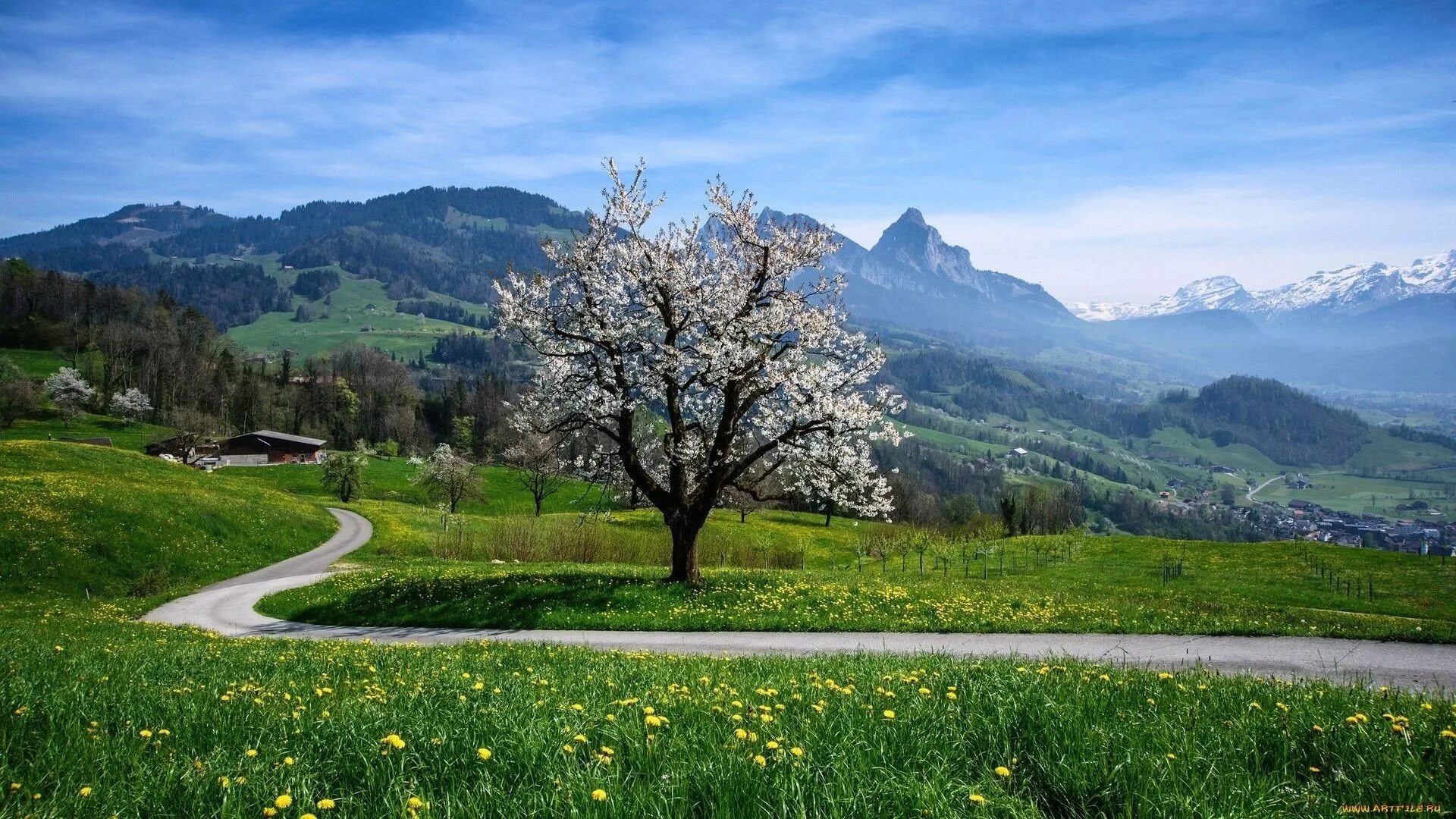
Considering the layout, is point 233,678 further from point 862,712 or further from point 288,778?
point 862,712

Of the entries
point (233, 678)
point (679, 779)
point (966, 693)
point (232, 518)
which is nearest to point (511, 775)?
point (679, 779)

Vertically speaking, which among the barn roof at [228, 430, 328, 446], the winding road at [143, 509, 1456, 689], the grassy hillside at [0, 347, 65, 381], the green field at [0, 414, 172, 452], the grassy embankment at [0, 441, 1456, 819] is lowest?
the barn roof at [228, 430, 328, 446]

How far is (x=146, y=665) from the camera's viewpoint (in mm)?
10352

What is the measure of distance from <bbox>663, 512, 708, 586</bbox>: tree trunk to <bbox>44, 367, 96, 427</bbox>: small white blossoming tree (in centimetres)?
14376

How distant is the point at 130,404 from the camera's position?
437 ft

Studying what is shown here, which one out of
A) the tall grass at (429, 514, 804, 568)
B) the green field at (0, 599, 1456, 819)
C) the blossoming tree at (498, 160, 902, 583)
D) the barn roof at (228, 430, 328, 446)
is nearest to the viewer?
the green field at (0, 599, 1456, 819)

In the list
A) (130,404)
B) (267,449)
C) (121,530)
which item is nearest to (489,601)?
(121,530)

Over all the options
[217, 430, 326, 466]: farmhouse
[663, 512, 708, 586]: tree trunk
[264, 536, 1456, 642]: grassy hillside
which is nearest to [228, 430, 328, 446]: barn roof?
[217, 430, 326, 466]: farmhouse

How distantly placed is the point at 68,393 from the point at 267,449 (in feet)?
106

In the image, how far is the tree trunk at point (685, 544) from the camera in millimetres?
25625

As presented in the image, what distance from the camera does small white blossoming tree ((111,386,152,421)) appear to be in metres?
131

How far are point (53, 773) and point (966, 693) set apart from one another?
269 inches

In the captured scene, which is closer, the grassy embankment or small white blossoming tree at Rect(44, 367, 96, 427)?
the grassy embankment

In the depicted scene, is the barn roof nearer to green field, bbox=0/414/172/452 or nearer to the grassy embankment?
green field, bbox=0/414/172/452
